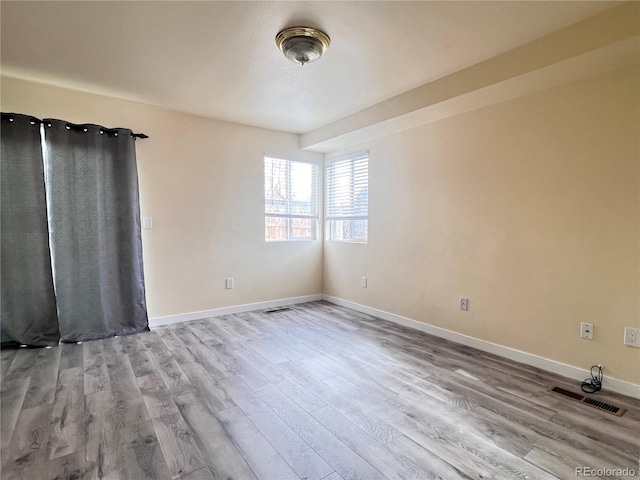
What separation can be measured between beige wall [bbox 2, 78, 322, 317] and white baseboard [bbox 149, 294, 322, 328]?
0.06m

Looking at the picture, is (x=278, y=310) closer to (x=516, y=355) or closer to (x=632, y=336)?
(x=516, y=355)

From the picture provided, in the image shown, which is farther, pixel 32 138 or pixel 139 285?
pixel 139 285

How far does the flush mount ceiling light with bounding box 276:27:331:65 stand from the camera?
2137 mm

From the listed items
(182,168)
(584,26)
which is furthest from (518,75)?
(182,168)

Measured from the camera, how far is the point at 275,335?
3.44 metres

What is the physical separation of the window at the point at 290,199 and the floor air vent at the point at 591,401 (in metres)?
3.47

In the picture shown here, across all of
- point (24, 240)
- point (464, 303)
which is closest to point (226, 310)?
point (24, 240)

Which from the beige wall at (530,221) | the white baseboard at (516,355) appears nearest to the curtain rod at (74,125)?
the beige wall at (530,221)

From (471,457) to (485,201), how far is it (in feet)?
7.11

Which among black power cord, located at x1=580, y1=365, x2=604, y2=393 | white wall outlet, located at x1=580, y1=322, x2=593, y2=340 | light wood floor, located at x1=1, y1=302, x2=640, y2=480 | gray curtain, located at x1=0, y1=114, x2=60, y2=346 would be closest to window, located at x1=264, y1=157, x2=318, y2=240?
light wood floor, located at x1=1, y1=302, x2=640, y2=480

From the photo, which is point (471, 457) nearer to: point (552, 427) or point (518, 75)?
point (552, 427)

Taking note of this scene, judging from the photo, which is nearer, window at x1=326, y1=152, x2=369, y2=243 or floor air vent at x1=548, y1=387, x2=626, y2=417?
floor air vent at x1=548, y1=387, x2=626, y2=417

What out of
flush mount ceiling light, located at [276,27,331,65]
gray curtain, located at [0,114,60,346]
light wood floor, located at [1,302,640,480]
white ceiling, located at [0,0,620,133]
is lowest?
light wood floor, located at [1,302,640,480]

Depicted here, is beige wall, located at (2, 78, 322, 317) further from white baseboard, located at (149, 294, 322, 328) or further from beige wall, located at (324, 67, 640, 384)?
beige wall, located at (324, 67, 640, 384)
